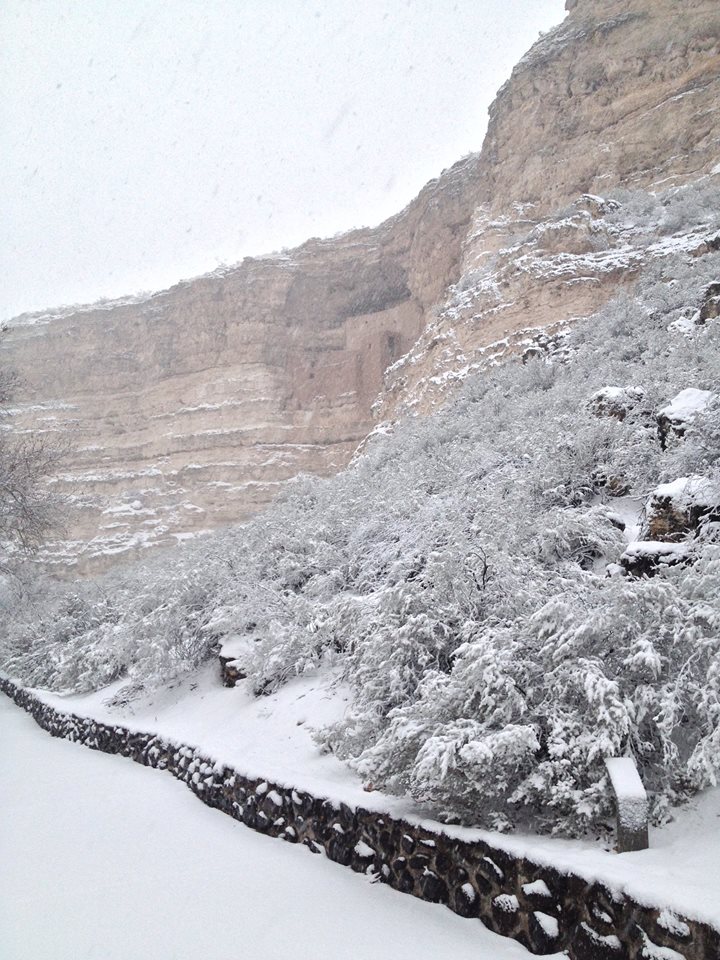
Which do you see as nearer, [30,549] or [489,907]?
[489,907]

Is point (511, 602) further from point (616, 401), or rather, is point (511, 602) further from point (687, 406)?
point (616, 401)

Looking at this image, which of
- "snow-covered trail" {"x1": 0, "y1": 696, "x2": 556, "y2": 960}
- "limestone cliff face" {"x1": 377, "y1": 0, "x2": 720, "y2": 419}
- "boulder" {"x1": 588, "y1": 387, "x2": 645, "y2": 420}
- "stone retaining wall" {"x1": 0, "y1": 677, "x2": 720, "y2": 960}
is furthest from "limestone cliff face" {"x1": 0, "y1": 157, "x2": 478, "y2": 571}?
"stone retaining wall" {"x1": 0, "y1": 677, "x2": 720, "y2": 960}

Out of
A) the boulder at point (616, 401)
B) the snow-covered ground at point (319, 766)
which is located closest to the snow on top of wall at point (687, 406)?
the boulder at point (616, 401)

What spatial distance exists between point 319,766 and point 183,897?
1.51 metres

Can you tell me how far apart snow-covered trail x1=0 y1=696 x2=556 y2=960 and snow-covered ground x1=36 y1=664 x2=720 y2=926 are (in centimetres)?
50

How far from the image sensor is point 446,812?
12.3 feet

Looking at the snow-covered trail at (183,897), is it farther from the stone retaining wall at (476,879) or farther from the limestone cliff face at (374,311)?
the limestone cliff face at (374,311)

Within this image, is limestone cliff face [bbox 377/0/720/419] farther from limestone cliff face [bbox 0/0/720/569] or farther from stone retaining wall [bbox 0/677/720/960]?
stone retaining wall [bbox 0/677/720/960]

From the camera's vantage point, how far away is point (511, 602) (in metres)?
4.66

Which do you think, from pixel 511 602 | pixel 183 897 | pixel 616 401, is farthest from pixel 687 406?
pixel 183 897

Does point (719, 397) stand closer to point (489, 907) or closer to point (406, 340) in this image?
Answer: point (489, 907)

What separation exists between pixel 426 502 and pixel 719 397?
4.23 metres

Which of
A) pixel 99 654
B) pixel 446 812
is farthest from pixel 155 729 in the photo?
pixel 446 812

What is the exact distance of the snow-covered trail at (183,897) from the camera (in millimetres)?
3453
